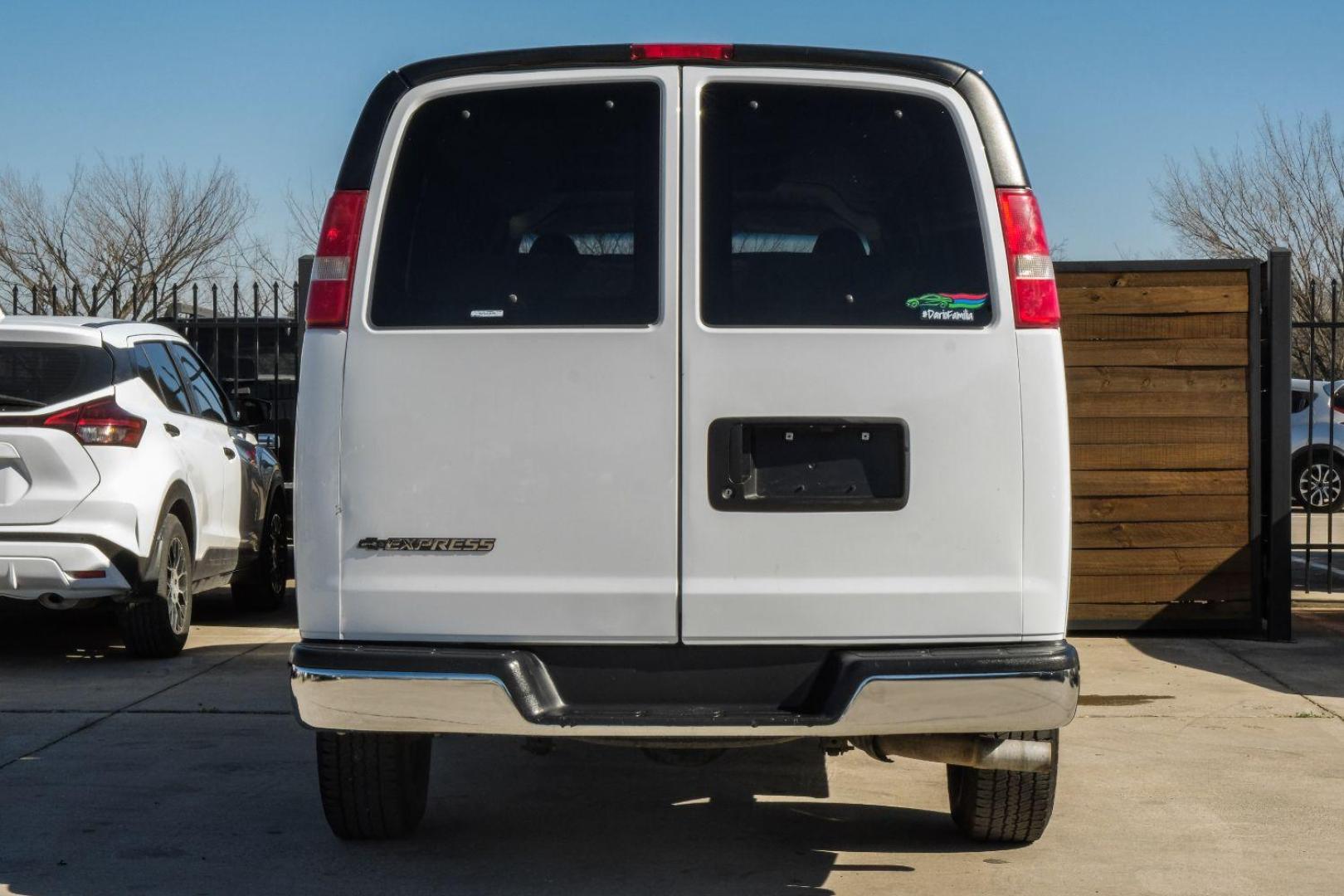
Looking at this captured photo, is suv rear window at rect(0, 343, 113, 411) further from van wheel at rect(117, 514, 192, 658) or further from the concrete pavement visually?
the concrete pavement

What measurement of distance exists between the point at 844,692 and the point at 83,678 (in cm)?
529

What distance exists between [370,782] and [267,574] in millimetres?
6290

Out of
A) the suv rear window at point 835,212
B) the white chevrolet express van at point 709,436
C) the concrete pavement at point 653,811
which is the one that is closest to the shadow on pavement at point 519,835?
the concrete pavement at point 653,811

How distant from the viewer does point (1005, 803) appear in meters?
4.64

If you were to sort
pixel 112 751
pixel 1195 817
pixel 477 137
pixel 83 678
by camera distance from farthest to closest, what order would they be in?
pixel 83 678
pixel 112 751
pixel 1195 817
pixel 477 137

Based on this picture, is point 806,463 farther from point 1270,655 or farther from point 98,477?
point 1270,655

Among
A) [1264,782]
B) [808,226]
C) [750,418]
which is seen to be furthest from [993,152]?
[1264,782]

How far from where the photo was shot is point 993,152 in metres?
4.01

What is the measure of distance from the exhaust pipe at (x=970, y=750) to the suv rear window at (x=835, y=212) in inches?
42.7

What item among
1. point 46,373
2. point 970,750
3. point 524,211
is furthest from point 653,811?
point 46,373

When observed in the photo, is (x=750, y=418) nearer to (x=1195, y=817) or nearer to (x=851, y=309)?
(x=851, y=309)

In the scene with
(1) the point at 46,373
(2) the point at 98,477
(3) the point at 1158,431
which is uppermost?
(1) the point at 46,373

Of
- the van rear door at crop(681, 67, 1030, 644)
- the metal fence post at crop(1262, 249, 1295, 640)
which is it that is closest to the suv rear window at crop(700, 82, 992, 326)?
the van rear door at crop(681, 67, 1030, 644)

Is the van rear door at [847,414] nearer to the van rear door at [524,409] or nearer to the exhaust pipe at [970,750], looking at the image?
the van rear door at [524,409]
